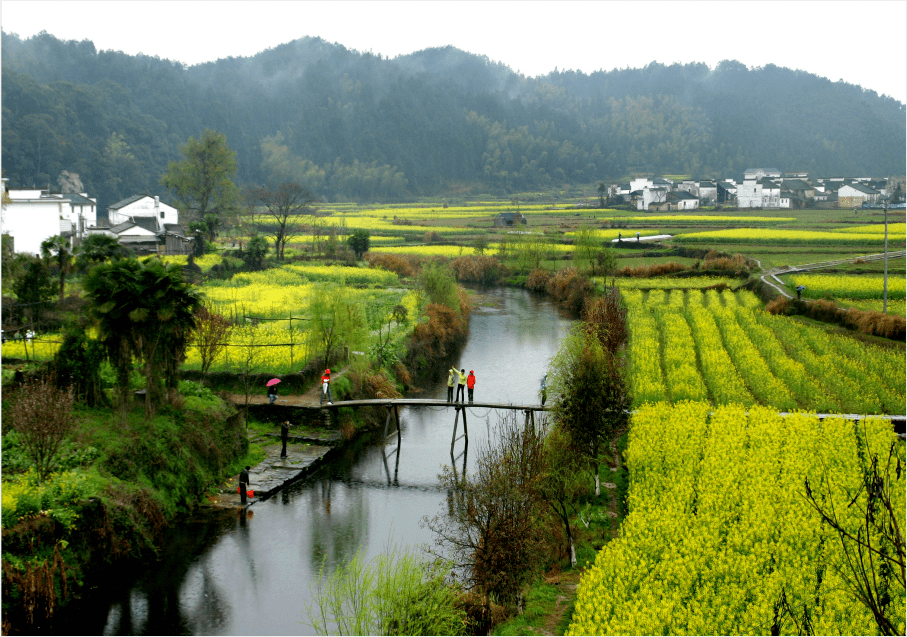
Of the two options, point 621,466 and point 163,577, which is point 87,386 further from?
point 621,466

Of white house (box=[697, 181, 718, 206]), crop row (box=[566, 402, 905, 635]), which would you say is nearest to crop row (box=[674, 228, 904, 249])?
white house (box=[697, 181, 718, 206])

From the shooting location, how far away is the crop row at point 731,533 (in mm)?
11812

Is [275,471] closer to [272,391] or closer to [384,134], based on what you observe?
[272,391]

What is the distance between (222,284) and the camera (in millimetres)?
53156

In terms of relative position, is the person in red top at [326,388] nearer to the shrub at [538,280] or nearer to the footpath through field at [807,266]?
the footpath through field at [807,266]

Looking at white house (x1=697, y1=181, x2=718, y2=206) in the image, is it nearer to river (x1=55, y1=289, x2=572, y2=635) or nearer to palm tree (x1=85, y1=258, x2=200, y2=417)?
river (x1=55, y1=289, x2=572, y2=635)

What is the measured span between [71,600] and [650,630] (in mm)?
12416

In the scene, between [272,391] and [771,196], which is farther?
[771,196]

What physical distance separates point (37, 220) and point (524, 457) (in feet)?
159

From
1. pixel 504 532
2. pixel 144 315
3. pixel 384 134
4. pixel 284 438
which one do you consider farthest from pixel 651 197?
pixel 504 532

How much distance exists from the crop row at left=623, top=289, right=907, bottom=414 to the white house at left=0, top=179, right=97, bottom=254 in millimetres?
39537

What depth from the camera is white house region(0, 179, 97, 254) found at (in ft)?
166

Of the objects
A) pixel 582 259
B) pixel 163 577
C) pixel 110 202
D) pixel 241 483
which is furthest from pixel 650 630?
pixel 110 202

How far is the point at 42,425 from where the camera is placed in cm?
1756
